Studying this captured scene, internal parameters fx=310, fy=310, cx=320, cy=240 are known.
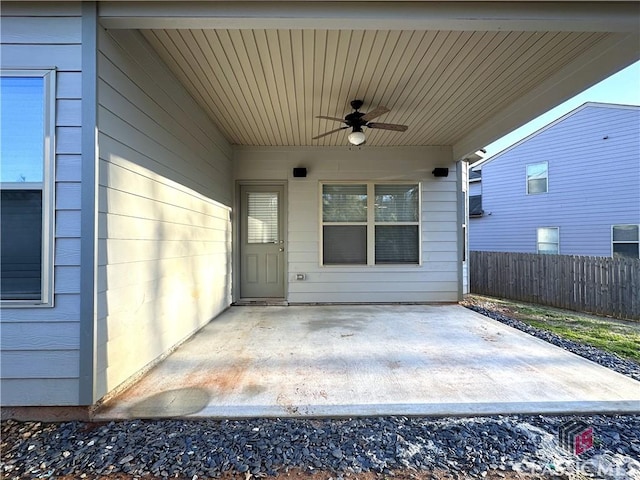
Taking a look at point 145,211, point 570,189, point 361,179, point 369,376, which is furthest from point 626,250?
point 145,211

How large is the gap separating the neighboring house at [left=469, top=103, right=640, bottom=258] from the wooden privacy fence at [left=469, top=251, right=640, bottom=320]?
129 inches

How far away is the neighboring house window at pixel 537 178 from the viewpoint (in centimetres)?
954

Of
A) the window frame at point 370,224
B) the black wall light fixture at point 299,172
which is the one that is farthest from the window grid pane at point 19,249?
the window frame at point 370,224

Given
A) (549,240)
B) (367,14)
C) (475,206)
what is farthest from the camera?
(475,206)

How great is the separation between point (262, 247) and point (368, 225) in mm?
1892

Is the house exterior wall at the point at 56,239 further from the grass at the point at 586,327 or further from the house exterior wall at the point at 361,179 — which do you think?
the grass at the point at 586,327

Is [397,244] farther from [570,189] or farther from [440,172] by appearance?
[570,189]

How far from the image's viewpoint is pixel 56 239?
1927 millimetres

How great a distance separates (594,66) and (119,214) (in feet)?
13.6

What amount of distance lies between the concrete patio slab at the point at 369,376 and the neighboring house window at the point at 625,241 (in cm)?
719

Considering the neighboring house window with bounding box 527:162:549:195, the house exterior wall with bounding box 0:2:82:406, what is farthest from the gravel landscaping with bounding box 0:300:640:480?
the neighboring house window with bounding box 527:162:549:195

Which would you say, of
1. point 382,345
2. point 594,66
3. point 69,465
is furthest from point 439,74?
point 69,465

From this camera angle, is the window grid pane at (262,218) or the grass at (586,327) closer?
the grass at (586,327)

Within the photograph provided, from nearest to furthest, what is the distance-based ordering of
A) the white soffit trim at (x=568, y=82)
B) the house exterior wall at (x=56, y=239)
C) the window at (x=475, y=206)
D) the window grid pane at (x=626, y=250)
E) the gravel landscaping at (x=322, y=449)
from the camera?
the gravel landscaping at (x=322, y=449)
the house exterior wall at (x=56, y=239)
the white soffit trim at (x=568, y=82)
the window grid pane at (x=626, y=250)
the window at (x=475, y=206)
